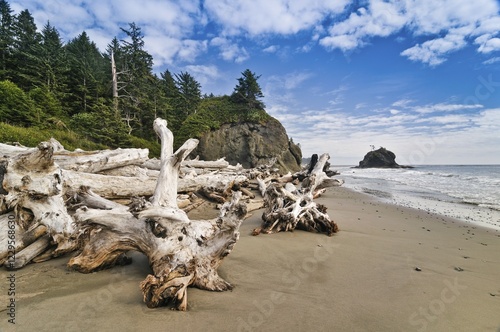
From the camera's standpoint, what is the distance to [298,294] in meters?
2.31

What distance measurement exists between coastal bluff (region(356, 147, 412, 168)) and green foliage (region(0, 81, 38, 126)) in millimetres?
57727

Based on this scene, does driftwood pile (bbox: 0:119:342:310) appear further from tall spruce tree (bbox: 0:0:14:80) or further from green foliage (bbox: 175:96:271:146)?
tall spruce tree (bbox: 0:0:14:80)

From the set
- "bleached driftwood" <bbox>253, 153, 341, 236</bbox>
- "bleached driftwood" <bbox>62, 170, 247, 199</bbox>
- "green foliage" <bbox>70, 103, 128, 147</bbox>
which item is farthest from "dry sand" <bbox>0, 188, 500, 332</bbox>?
"green foliage" <bbox>70, 103, 128, 147</bbox>

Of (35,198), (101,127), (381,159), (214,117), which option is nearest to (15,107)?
(101,127)

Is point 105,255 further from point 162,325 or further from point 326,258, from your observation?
point 326,258

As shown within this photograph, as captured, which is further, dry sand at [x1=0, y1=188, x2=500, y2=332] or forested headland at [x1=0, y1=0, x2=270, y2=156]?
forested headland at [x1=0, y1=0, x2=270, y2=156]

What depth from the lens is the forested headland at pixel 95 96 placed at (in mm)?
13914

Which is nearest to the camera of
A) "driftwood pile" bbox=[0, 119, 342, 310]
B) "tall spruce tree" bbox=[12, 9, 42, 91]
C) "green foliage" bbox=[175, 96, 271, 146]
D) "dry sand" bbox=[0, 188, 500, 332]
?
"dry sand" bbox=[0, 188, 500, 332]

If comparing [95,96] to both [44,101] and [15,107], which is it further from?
[15,107]

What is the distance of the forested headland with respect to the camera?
13.9 meters

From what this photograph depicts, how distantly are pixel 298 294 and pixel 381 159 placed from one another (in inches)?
2335

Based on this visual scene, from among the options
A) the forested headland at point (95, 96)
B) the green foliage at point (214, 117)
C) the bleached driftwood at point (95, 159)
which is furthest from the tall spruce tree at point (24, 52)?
the bleached driftwood at point (95, 159)

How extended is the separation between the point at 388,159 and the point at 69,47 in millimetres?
61719

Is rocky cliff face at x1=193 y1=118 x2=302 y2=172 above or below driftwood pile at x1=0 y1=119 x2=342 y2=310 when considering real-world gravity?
above
